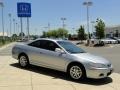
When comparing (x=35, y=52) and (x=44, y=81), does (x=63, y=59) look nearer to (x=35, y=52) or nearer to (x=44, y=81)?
(x=44, y=81)

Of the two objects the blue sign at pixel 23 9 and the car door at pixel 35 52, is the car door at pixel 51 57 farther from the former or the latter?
the blue sign at pixel 23 9

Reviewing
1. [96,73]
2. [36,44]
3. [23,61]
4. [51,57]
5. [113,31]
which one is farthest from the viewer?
[113,31]

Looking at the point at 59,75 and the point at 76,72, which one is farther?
the point at 59,75

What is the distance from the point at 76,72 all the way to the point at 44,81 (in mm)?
1286

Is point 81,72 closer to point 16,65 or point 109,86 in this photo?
point 109,86

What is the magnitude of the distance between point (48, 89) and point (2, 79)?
7.46ft

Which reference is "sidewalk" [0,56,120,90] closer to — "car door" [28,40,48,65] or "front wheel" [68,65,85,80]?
"front wheel" [68,65,85,80]

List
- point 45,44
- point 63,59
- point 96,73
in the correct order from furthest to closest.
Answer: point 45,44, point 63,59, point 96,73

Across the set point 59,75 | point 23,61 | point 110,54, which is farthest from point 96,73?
point 110,54

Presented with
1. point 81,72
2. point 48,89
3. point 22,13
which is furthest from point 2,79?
point 22,13

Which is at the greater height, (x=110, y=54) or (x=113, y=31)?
(x=113, y=31)

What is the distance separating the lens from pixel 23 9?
2616 cm

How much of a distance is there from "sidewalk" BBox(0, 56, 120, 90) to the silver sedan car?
0.34 meters

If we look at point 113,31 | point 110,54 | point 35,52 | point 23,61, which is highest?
point 113,31
